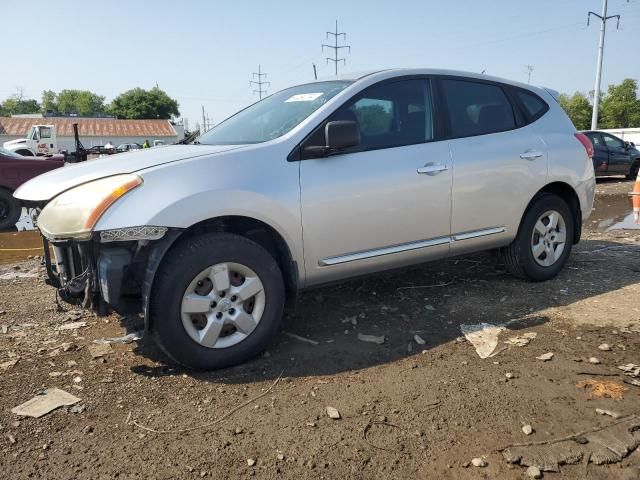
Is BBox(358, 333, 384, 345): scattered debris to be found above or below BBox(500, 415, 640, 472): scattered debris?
above

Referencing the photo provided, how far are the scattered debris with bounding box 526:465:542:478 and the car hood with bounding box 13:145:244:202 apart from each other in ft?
7.96

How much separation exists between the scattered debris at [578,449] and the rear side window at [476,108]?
2420 mm

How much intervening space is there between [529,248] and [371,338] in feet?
6.25

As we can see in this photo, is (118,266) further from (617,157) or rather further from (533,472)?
(617,157)

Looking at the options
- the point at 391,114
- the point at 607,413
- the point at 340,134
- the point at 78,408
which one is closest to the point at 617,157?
the point at 391,114

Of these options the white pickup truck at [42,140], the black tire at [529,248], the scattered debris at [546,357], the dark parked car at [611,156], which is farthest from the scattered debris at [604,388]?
the white pickup truck at [42,140]

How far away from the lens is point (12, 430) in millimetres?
2631

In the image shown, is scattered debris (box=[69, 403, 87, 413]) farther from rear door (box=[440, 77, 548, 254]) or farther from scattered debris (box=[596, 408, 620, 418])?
rear door (box=[440, 77, 548, 254])

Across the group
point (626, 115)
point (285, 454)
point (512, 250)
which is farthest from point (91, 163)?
point (626, 115)

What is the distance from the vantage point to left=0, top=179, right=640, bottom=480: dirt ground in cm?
237

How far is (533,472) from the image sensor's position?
2.24m

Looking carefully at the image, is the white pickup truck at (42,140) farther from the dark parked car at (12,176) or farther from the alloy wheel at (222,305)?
the alloy wheel at (222,305)

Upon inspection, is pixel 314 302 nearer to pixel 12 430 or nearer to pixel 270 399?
pixel 270 399

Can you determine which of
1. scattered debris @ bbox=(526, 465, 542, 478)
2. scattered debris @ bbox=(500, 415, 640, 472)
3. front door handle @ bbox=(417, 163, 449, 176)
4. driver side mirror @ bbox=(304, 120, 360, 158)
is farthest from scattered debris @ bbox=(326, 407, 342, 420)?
front door handle @ bbox=(417, 163, 449, 176)
